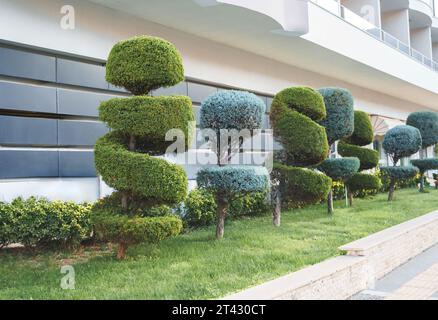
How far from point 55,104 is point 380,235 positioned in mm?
6627

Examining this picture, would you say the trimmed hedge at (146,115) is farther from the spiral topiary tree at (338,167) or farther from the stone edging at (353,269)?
the spiral topiary tree at (338,167)

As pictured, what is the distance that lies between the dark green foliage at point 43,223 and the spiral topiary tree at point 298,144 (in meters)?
4.19

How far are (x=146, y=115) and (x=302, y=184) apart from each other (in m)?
4.61

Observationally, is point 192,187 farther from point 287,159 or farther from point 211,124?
point 211,124

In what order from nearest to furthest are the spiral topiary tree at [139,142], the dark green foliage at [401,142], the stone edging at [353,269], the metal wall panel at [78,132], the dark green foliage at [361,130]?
the stone edging at [353,269] < the spiral topiary tree at [139,142] < the metal wall panel at [78,132] < the dark green foliage at [361,130] < the dark green foliage at [401,142]

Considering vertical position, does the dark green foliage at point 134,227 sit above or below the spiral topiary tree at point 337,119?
below

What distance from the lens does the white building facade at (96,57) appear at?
8.56 metres

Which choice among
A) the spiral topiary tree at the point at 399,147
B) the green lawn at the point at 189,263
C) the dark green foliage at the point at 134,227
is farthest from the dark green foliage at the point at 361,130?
the dark green foliage at the point at 134,227

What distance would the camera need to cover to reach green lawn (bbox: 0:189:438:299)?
5508mm

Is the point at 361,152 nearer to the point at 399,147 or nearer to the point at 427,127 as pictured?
the point at 399,147

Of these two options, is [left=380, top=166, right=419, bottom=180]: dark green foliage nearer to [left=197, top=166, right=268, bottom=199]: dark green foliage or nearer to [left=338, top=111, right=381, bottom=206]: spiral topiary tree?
[left=338, top=111, right=381, bottom=206]: spiral topiary tree

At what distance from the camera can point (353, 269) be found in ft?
20.4

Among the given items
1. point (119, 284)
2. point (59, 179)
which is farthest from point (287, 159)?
point (119, 284)

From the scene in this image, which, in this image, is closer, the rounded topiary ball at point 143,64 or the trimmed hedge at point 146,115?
the trimmed hedge at point 146,115
